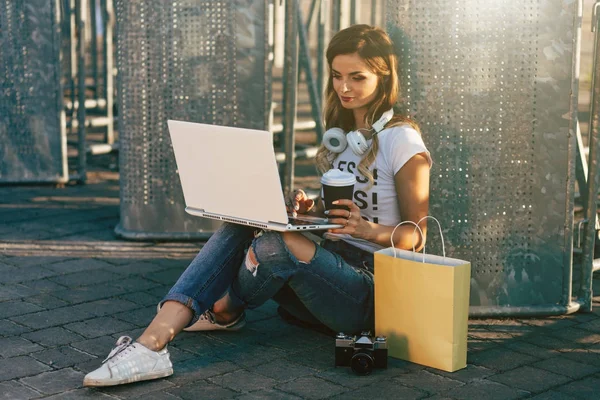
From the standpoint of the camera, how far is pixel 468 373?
3.75m

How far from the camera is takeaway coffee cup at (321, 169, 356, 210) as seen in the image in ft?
11.6

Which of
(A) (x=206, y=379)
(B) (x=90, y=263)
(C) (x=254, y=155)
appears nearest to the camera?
(C) (x=254, y=155)

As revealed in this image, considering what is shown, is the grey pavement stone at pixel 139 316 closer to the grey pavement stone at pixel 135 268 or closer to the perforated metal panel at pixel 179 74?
the grey pavement stone at pixel 135 268

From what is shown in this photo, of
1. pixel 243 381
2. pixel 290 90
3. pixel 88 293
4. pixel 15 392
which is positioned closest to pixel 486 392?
pixel 243 381

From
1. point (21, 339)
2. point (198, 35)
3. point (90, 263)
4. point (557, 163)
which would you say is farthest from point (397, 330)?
point (198, 35)

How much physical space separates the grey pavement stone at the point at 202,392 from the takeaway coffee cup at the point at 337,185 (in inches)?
29.8

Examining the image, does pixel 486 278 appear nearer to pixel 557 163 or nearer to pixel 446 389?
pixel 557 163

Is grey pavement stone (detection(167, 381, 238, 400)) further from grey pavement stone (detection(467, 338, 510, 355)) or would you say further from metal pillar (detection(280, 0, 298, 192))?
metal pillar (detection(280, 0, 298, 192))

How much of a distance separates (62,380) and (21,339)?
0.54 meters

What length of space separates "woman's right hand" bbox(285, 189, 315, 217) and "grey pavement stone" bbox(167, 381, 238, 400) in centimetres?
71

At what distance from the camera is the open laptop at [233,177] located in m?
3.47

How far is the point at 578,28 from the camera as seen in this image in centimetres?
430

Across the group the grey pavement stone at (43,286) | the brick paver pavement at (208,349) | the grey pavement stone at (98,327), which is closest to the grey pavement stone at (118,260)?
the brick paver pavement at (208,349)

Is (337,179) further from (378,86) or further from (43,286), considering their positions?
(43,286)
